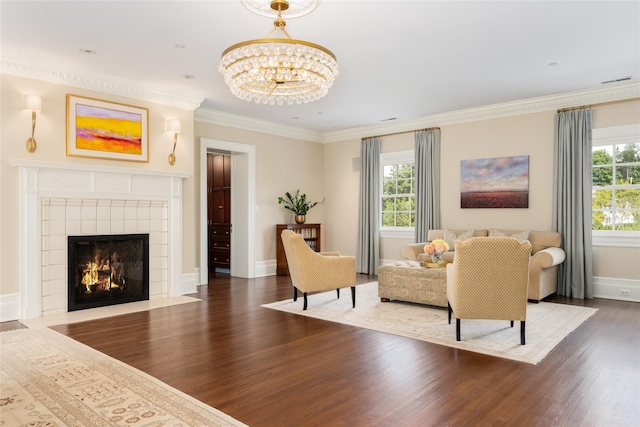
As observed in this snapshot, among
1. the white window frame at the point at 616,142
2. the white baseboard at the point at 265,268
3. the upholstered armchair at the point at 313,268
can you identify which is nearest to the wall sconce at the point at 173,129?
the upholstered armchair at the point at 313,268

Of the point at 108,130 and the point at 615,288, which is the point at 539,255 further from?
the point at 108,130

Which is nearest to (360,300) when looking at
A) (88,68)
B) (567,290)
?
(567,290)

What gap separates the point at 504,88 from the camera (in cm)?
604

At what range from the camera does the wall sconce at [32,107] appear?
15.7ft

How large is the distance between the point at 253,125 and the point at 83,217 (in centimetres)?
357

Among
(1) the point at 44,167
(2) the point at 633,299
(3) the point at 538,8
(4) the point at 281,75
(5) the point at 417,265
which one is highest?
(3) the point at 538,8

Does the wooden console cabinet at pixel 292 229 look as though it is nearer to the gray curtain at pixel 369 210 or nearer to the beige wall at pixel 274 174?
the beige wall at pixel 274 174

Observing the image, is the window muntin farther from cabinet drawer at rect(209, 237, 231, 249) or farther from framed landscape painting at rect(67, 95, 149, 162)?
framed landscape painting at rect(67, 95, 149, 162)

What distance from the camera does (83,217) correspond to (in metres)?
5.33

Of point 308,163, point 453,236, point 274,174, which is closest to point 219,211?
point 274,174

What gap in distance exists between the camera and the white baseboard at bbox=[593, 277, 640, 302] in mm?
5849

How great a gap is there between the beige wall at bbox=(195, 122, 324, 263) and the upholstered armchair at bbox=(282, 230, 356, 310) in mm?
2912

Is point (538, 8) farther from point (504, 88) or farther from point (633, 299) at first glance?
point (633, 299)

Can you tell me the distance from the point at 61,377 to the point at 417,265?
4107 millimetres
